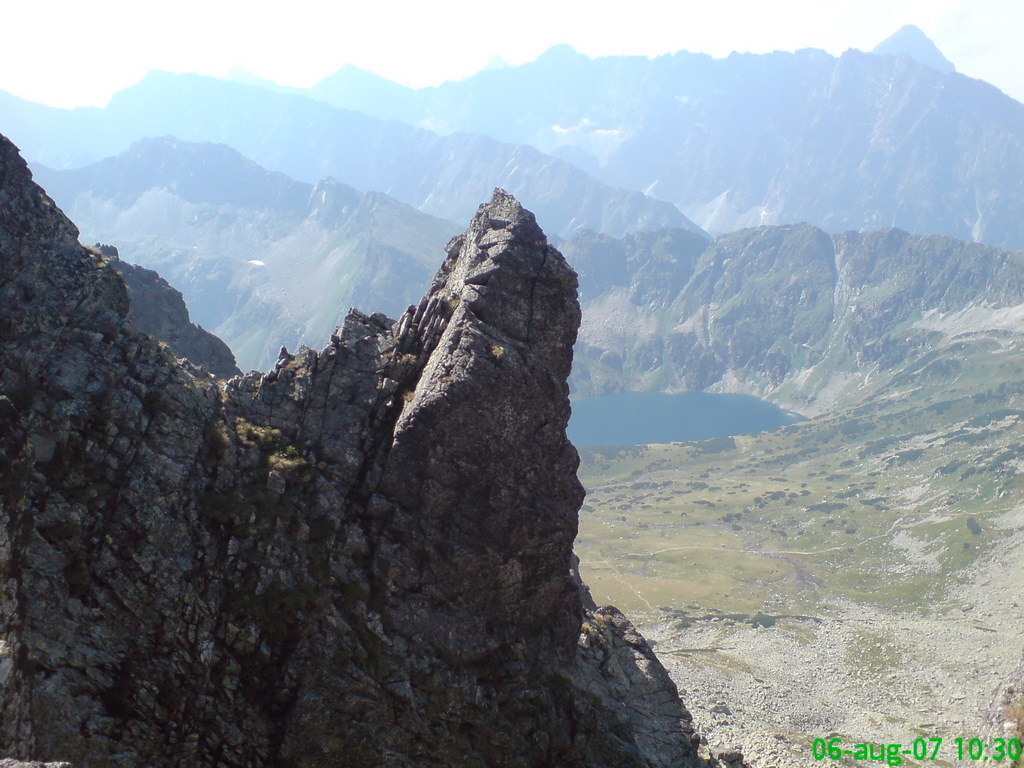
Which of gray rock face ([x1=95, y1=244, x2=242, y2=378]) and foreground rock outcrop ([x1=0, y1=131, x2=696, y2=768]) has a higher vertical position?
gray rock face ([x1=95, y1=244, x2=242, y2=378])

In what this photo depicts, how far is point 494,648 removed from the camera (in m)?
36.0

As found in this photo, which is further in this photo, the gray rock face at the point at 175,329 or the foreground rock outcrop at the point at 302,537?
the gray rock face at the point at 175,329

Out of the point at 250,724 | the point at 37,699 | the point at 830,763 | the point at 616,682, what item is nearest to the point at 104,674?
the point at 37,699

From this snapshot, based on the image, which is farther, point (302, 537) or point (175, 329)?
point (175, 329)

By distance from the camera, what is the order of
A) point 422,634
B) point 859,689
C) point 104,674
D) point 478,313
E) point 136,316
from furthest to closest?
point 859,689 → point 136,316 → point 478,313 → point 422,634 → point 104,674

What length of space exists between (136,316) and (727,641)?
13878 centimetres

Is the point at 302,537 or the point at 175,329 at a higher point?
the point at 175,329

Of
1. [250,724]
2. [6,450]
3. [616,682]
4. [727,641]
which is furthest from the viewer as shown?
[727,641]

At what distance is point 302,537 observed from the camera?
33469 mm

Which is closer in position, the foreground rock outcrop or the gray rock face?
the foreground rock outcrop

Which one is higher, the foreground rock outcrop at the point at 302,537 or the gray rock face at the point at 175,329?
the gray rock face at the point at 175,329

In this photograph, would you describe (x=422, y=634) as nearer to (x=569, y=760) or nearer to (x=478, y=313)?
(x=569, y=760)

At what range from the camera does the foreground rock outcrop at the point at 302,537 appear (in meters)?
27.4

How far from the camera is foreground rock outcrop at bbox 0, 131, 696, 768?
27.4 m
